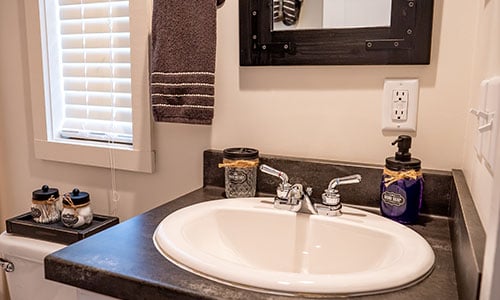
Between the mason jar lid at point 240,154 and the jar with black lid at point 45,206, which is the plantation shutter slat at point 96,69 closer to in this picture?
the jar with black lid at point 45,206

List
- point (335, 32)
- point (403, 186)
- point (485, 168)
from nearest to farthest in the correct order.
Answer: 1. point (485, 168)
2. point (403, 186)
3. point (335, 32)

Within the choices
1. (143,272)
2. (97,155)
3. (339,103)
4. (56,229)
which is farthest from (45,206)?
(339,103)

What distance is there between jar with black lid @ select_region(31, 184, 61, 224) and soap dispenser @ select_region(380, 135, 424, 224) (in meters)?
0.99

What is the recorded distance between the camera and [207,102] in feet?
3.65

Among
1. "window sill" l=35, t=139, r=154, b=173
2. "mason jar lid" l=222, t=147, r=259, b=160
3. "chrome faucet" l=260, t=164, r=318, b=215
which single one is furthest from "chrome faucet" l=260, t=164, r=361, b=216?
"window sill" l=35, t=139, r=154, b=173

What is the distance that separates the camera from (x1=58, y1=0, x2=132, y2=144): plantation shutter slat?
1350mm

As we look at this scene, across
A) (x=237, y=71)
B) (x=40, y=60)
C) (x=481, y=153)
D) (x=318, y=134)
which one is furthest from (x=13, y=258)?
(x=481, y=153)

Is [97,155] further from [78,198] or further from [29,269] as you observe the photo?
[29,269]

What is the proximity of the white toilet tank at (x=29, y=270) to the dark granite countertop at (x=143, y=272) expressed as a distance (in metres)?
0.51

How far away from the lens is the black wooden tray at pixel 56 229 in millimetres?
1255

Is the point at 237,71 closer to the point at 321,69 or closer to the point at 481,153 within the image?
the point at 321,69

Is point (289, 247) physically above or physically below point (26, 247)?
above

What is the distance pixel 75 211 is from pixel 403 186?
94cm

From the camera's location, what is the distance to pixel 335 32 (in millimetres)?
1026
